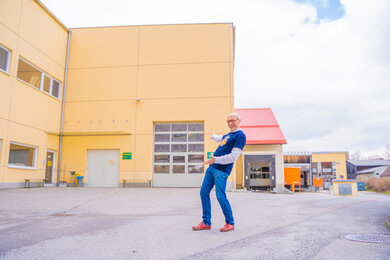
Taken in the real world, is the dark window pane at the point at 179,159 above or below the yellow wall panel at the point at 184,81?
below

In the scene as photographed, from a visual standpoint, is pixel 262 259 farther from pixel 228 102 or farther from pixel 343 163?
pixel 343 163

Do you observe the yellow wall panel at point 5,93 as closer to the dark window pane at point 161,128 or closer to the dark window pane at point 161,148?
the dark window pane at point 161,128

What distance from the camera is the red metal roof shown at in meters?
19.0

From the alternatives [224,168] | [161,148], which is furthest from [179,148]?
[224,168]

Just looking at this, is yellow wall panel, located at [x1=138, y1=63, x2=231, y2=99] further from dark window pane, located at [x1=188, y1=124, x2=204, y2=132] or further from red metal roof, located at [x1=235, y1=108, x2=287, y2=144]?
red metal roof, located at [x1=235, y1=108, x2=287, y2=144]

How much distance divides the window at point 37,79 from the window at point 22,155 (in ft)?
10.1

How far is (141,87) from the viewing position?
17094mm

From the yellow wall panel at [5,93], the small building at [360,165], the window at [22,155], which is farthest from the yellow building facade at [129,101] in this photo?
the small building at [360,165]

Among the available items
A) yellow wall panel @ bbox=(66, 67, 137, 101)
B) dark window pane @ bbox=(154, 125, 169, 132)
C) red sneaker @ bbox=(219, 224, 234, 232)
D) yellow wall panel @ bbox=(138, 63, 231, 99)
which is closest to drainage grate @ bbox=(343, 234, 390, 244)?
red sneaker @ bbox=(219, 224, 234, 232)

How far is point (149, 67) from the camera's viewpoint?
680 inches

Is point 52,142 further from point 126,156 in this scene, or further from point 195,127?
point 195,127

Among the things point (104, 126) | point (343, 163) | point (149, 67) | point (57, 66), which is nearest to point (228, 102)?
point (149, 67)

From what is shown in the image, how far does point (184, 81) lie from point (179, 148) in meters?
3.69

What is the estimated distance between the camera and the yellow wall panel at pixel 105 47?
57.7ft
